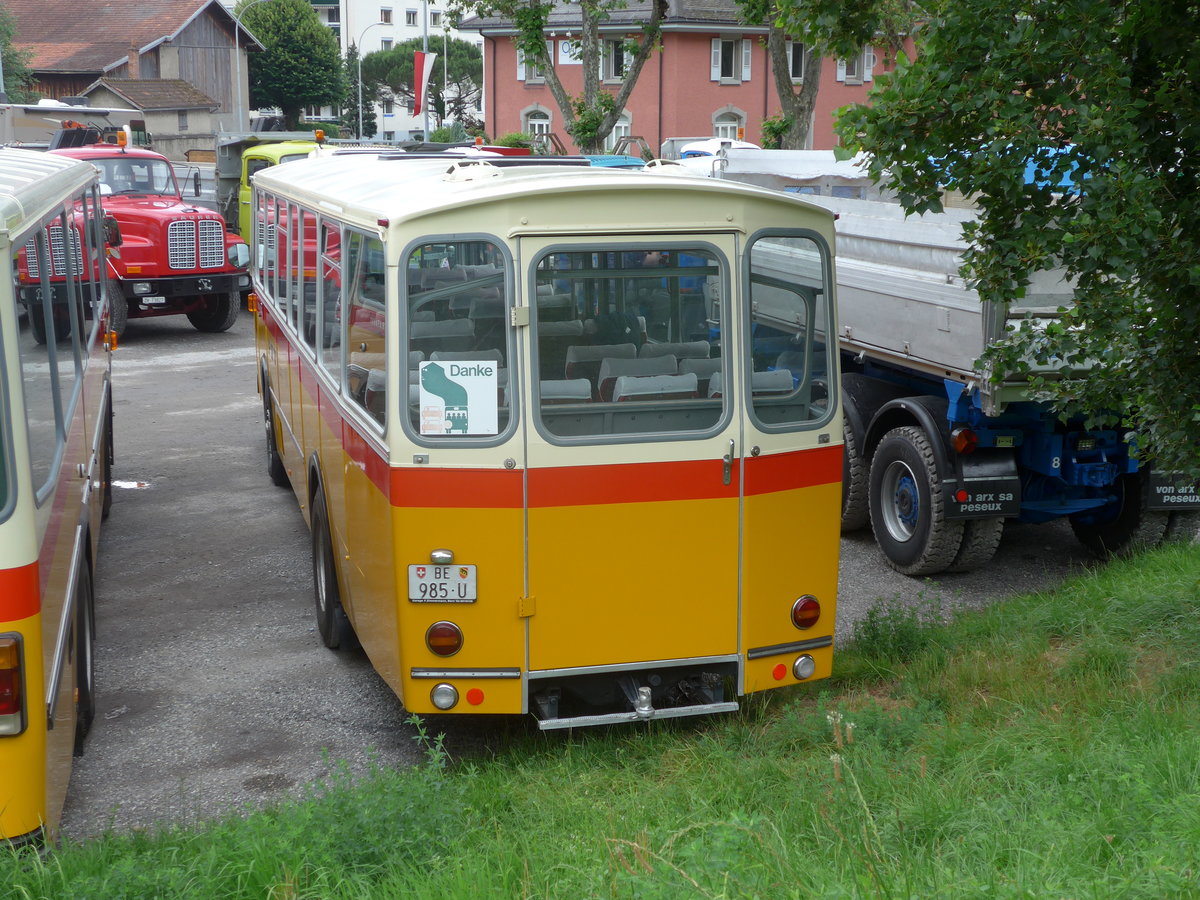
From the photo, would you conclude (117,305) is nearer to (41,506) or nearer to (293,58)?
(41,506)

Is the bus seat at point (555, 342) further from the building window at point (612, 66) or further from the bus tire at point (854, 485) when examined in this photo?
the building window at point (612, 66)

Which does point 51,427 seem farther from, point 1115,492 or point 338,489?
point 1115,492

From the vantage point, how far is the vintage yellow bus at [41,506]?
4.13 meters

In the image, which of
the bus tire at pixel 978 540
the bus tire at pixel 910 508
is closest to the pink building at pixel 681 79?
the bus tire at pixel 910 508

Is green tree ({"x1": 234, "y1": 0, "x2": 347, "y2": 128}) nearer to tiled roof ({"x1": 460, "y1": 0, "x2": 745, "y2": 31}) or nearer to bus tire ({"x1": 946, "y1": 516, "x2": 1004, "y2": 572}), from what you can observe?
tiled roof ({"x1": 460, "y1": 0, "x2": 745, "y2": 31})

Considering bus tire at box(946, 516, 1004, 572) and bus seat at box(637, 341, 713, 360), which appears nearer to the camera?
bus seat at box(637, 341, 713, 360)

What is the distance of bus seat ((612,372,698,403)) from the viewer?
5.45 meters

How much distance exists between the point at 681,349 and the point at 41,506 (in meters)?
2.50

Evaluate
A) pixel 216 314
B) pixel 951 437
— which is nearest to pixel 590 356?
pixel 951 437

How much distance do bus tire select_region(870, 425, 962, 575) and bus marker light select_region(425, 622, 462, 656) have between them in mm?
3864

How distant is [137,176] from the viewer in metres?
19.4

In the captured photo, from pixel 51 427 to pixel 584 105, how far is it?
1961cm

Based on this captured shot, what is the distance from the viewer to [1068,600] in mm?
7320

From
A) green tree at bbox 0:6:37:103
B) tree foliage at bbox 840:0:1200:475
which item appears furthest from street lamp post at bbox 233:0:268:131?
tree foliage at bbox 840:0:1200:475
